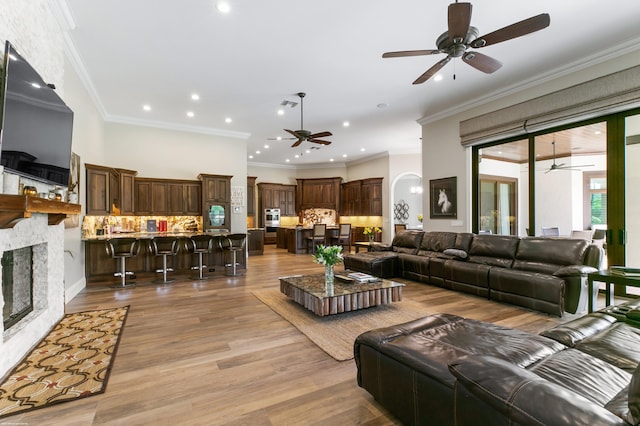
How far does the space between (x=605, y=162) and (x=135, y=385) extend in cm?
674

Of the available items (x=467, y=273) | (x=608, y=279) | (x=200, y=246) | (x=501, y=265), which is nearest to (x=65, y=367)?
(x=200, y=246)

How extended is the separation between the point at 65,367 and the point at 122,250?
382 cm

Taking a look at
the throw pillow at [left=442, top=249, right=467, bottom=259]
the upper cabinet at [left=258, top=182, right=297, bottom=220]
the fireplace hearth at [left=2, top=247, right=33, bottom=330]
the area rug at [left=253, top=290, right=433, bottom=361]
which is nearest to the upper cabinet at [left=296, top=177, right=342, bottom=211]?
the upper cabinet at [left=258, top=182, right=297, bottom=220]

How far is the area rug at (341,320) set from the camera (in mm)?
3135

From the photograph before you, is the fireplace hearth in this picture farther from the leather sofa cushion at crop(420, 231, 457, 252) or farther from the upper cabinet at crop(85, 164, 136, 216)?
the leather sofa cushion at crop(420, 231, 457, 252)

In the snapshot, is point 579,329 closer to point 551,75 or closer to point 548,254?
point 548,254

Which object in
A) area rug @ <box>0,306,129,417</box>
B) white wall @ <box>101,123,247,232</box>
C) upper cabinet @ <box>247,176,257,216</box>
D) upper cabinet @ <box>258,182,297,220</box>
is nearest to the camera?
area rug @ <box>0,306,129,417</box>

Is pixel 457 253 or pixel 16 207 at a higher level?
pixel 16 207

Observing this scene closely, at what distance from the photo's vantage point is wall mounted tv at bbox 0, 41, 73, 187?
2449 mm

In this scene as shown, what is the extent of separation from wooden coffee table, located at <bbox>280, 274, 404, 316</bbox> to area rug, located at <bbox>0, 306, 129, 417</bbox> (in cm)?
211

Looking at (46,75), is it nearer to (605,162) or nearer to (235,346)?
(235,346)

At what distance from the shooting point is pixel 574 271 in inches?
152

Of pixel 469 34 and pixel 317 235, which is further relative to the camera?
pixel 317 235

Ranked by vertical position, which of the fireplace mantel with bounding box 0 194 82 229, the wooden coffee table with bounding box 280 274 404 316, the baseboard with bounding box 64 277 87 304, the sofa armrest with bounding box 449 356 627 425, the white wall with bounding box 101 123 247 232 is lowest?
the baseboard with bounding box 64 277 87 304
